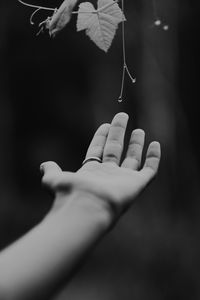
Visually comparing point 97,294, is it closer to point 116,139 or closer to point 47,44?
point 47,44

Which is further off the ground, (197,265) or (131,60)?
(131,60)

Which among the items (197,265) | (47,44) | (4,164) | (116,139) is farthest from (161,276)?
(116,139)

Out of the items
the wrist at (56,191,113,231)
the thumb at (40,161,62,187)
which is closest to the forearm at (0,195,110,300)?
the wrist at (56,191,113,231)

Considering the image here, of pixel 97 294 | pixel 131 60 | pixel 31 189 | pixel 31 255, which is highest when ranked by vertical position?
pixel 31 255

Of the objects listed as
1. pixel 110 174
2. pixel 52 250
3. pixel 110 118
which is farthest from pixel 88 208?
pixel 110 118

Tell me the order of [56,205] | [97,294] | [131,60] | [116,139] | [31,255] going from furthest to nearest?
1. [131,60]
2. [97,294]
3. [116,139]
4. [56,205]
5. [31,255]

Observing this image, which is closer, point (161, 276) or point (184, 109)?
point (161, 276)

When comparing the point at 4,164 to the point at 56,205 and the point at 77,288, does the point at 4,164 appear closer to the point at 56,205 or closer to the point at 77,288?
the point at 77,288

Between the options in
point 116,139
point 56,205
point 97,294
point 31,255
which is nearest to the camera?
point 31,255
